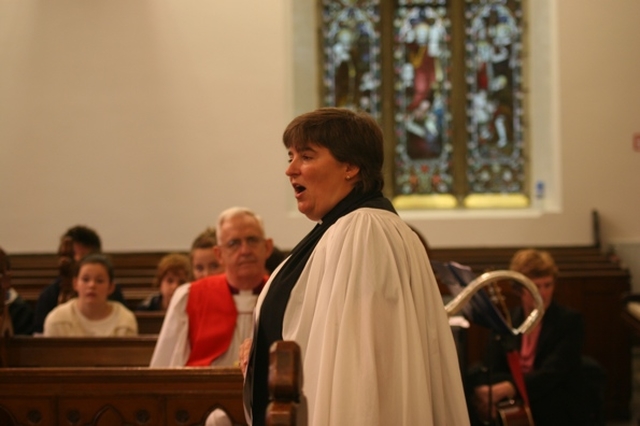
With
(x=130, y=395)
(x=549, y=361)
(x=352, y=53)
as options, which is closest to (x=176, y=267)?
(x=549, y=361)

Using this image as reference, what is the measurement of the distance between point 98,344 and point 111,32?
604 cm

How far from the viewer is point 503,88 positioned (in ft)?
34.0

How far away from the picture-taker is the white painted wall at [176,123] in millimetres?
9641

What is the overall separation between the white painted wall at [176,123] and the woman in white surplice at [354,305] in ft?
24.1

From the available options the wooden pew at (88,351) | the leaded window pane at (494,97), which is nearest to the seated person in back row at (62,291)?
the wooden pew at (88,351)

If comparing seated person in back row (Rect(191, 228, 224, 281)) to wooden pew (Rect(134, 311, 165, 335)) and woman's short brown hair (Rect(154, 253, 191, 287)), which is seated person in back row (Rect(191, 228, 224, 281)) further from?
woman's short brown hair (Rect(154, 253, 191, 287))

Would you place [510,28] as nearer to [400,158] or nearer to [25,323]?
[400,158]

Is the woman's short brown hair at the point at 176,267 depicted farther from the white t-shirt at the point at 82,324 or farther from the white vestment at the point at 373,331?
the white vestment at the point at 373,331

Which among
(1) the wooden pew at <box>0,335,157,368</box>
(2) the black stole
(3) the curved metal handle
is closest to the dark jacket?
(3) the curved metal handle

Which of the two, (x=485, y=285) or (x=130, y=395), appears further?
(x=485, y=285)

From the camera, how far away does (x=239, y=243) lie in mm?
4184

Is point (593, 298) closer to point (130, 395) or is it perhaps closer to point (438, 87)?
point (438, 87)

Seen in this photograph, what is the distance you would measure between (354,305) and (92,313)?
11.3 feet

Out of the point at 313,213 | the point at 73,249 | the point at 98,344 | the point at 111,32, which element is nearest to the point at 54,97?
the point at 111,32
